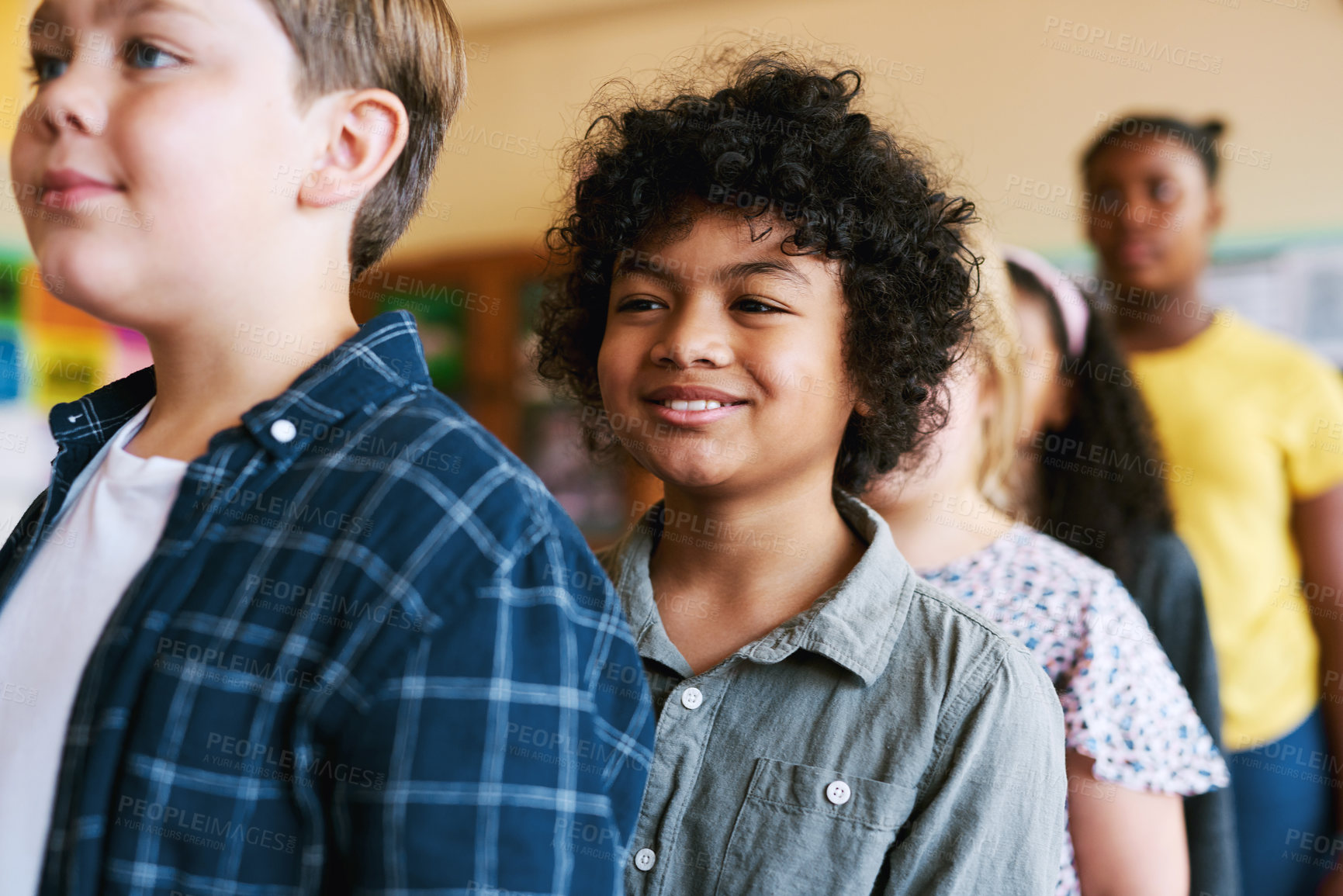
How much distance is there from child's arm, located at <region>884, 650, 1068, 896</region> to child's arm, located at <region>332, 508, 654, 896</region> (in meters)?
0.31

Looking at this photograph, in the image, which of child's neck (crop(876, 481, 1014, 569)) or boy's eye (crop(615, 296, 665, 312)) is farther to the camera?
child's neck (crop(876, 481, 1014, 569))

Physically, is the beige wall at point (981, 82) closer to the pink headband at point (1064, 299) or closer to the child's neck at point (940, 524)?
the pink headband at point (1064, 299)

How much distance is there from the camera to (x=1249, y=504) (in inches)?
86.1

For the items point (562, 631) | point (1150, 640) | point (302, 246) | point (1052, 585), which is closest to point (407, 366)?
point (302, 246)

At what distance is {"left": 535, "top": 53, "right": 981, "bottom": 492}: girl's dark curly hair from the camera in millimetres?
970

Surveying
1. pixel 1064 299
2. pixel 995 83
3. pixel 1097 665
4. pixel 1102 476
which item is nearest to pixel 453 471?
pixel 1097 665

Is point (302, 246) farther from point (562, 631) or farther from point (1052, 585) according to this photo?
point (1052, 585)

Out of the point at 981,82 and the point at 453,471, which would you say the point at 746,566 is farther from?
the point at 981,82

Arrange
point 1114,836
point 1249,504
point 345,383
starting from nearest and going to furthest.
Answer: point 345,383 → point 1114,836 → point 1249,504

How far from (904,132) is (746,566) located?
1234mm

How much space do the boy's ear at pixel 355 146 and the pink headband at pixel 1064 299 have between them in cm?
125

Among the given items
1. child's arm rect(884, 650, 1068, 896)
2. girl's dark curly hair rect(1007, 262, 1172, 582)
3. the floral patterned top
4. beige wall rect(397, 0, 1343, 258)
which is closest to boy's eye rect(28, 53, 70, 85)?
child's arm rect(884, 650, 1068, 896)

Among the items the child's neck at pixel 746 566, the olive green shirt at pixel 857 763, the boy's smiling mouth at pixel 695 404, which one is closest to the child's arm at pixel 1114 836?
the olive green shirt at pixel 857 763

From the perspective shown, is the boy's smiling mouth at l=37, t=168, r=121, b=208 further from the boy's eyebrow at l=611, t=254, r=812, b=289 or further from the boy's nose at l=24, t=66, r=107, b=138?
the boy's eyebrow at l=611, t=254, r=812, b=289
